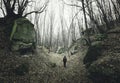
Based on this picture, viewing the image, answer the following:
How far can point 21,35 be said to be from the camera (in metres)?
16.7

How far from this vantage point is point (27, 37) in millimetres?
17312

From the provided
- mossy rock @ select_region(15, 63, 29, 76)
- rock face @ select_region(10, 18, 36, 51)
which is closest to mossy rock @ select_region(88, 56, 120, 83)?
mossy rock @ select_region(15, 63, 29, 76)

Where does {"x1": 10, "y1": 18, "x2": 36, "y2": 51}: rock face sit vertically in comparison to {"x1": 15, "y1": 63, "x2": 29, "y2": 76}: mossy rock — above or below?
above

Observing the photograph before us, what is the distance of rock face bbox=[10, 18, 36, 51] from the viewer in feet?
51.5

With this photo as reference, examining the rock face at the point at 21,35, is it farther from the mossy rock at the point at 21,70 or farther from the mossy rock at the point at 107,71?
A: the mossy rock at the point at 107,71

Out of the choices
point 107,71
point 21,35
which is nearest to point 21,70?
point 21,35

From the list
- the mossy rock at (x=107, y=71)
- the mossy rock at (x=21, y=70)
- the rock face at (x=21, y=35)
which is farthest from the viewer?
the rock face at (x=21, y=35)

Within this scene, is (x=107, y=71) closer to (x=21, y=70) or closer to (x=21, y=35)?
(x=21, y=70)

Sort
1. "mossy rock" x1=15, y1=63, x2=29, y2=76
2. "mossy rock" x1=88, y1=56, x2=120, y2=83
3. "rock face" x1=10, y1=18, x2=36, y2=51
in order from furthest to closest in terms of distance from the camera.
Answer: "rock face" x1=10, y1=18, x2=36, y2=51 < "mossy rock" x1=15, y1=63, x2=29, y2=76 < "mossy rock" x1=88, y1=56, x2=120, y2=83

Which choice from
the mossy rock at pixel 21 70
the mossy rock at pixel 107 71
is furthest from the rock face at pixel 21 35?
the mossy rock at pixel 107 71

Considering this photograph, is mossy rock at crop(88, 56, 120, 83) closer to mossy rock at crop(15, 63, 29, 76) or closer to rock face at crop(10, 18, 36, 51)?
mossy rock at crop(15, 63, 29, 76)

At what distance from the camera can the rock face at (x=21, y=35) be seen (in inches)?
618

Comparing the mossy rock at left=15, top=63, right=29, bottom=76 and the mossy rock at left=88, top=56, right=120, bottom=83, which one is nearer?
the mossy rock at left=88, top=56, right=120, bottom=83

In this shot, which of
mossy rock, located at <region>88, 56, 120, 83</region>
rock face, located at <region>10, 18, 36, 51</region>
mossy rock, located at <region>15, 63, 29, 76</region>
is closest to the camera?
mossy rock, located at <region>88, 56, 120, 83</region>
